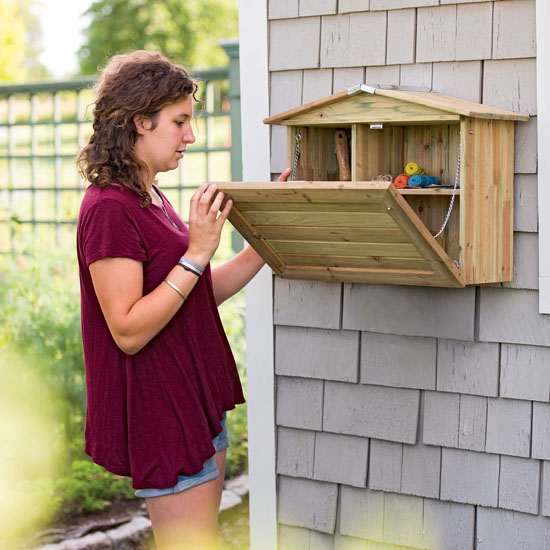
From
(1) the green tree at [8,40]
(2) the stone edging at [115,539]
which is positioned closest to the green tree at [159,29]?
(1) the green tree at [8,40]

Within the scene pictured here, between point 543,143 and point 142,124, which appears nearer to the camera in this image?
point 142,124

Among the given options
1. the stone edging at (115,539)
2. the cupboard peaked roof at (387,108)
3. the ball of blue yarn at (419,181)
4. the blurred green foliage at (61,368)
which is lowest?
the stone edging at (115,539)

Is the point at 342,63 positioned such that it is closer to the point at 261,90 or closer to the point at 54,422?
the point at 261,90

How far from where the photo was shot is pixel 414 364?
2334 mm

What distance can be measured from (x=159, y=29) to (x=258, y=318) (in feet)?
57.0

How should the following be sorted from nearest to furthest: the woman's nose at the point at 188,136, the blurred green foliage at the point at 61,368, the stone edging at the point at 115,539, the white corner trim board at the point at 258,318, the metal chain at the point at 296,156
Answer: the woman's nose at the point at 188,136, the metal chain at the point at 296,156, the white corner trim board at the point at 258,318, the stone edging at the point at 115,539, the blurred green foliage at the point at 61,368

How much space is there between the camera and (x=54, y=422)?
3.70 meters

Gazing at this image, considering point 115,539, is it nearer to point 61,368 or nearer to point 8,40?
point 61,368

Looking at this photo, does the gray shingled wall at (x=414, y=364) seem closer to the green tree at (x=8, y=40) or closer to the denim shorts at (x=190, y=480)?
the denim shorts at (x=190, y=480)

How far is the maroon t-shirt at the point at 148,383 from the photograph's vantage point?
1812 mm

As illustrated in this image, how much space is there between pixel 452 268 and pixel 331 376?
0.67 metres

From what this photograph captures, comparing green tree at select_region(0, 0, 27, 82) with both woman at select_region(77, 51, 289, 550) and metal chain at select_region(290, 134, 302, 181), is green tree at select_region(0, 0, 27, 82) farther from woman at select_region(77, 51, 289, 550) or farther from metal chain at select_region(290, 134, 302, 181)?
woman at select_region(77, 51, 289, 550)

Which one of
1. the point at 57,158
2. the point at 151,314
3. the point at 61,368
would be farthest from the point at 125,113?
the point at 57,158

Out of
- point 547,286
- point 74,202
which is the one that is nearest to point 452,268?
point 547,286
